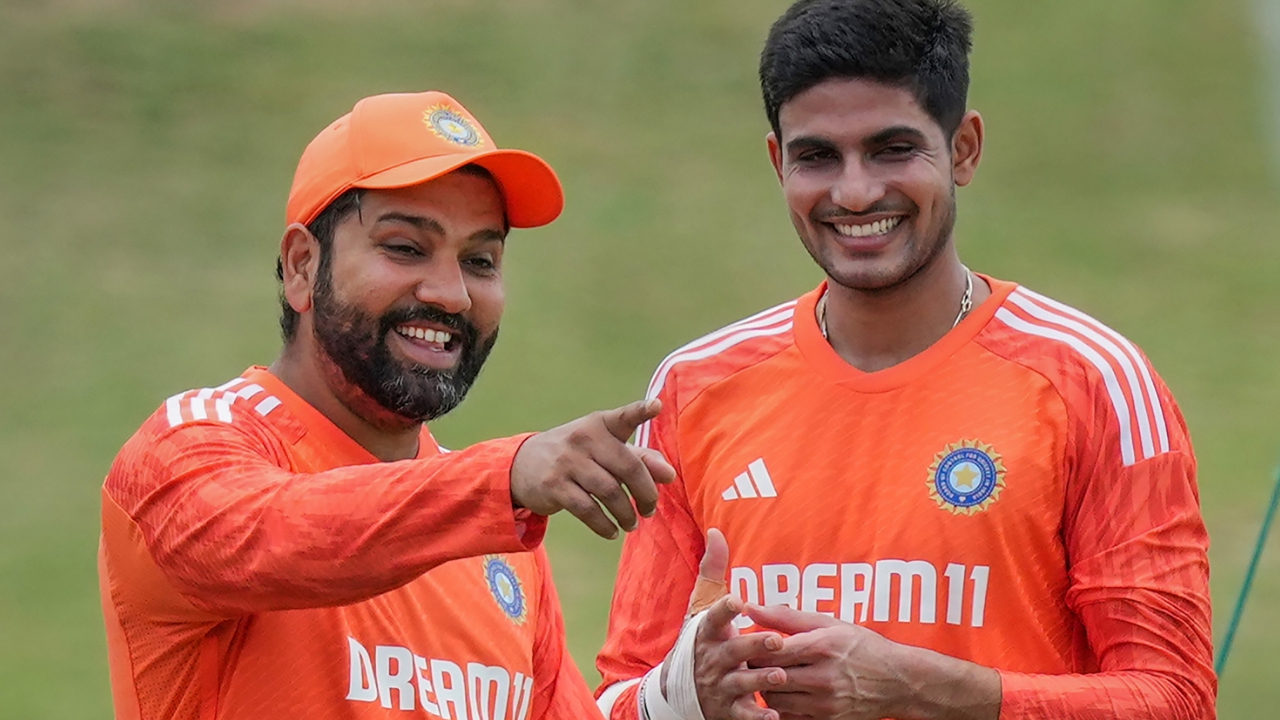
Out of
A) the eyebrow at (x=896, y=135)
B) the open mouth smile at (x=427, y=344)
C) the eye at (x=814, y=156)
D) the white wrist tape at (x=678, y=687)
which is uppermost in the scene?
the eyebrow at (x=896, y=135)

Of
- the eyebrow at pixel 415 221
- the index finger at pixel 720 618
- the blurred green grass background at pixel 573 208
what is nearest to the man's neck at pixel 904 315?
the index finger at pixel 720 618

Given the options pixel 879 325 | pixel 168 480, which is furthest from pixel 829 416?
pixel 168 480

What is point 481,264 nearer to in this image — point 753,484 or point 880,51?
point 753,484

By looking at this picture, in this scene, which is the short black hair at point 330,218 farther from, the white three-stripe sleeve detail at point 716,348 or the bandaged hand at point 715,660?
the bandaged hand at point 715,660

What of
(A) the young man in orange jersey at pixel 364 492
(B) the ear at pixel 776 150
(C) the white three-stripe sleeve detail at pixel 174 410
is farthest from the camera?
(B) the ear at pixel 776 150

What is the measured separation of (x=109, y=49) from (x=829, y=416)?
1115 cm

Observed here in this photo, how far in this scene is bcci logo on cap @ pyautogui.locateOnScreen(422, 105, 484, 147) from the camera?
339 centimetres

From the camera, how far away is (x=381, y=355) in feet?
10.8

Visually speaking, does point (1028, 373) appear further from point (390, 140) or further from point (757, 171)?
point (757, 171)

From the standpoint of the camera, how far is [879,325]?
3523mm

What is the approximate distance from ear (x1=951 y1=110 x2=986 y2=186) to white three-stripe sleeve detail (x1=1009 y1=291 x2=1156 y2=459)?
9.4 inches

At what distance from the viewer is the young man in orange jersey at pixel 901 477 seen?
10.3 ft

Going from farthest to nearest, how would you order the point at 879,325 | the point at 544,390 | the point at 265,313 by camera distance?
the point at 265,313 < the point at 544,390 < the point at 879,325

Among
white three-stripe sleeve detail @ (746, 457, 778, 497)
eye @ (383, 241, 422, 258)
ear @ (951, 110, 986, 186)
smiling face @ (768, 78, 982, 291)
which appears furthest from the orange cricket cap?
ear @ (951, 110, 986, 186)
